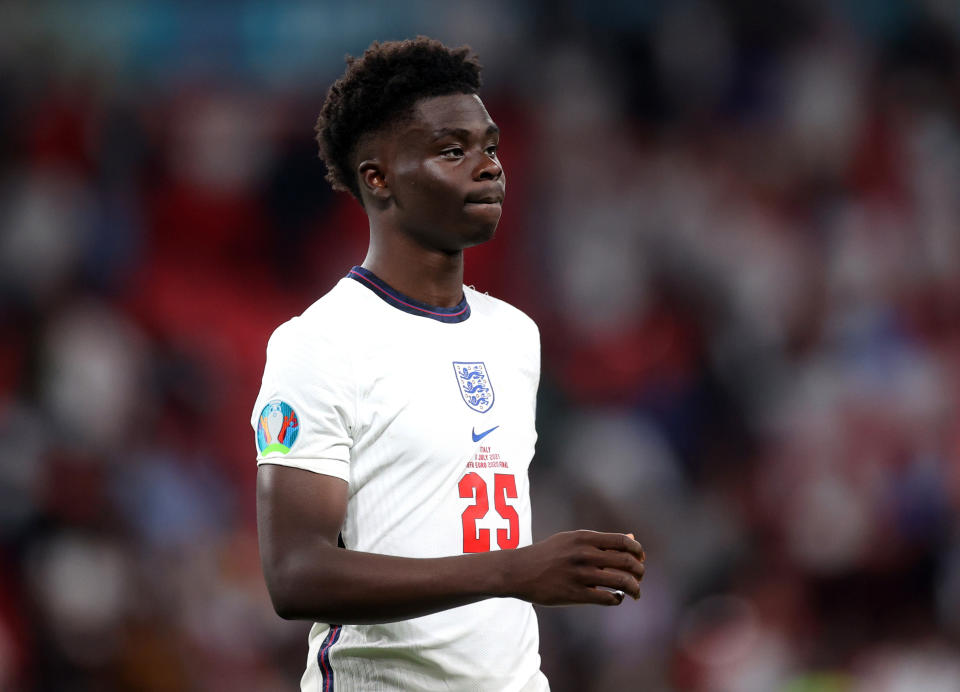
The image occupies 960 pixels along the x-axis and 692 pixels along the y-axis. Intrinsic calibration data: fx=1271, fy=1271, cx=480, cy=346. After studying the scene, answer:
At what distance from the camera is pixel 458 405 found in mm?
2844

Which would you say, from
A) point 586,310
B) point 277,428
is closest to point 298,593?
point 277,428

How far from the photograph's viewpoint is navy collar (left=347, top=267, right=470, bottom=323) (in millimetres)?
2951

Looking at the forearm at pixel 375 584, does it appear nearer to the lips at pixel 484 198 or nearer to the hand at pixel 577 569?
the hand at pixel 577 569

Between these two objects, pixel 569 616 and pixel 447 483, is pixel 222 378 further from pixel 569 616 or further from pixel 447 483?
pixel 447 483

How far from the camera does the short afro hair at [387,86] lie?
2.98 m

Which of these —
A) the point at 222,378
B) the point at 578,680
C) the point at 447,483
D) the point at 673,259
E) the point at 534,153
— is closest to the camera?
the point at 447,483

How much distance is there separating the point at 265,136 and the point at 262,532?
6.20 m

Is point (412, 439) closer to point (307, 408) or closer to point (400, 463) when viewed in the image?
point (400, 463)

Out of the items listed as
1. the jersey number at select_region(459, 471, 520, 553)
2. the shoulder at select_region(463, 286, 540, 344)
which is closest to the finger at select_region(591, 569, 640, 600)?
the jersey number at select_region(459, 471, 520, 553)

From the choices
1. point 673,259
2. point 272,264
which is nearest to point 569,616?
point 673,259

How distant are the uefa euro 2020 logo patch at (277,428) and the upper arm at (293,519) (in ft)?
0.14

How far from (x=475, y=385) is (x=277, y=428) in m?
0.50

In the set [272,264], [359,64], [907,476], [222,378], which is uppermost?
[359,64]

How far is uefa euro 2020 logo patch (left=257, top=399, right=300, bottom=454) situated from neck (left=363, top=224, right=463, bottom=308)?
0.48 metres
